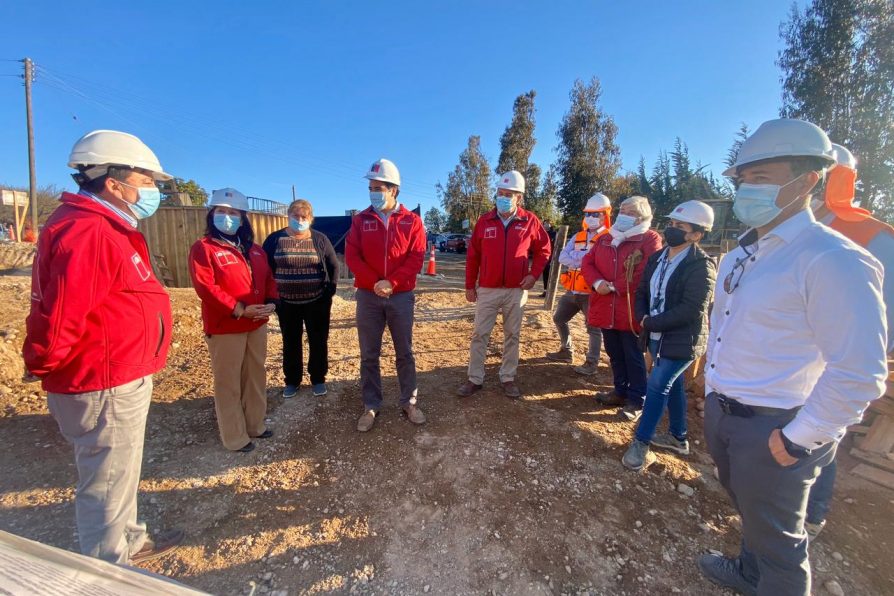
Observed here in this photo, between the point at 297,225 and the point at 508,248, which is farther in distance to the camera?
the point at 508,248

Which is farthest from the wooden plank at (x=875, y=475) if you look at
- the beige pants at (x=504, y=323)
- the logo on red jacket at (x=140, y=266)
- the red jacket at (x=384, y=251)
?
the logo on red jacket at (x=140, y=266)

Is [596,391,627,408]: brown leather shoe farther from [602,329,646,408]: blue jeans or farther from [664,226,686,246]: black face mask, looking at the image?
[664,226,686,246]: black face mask

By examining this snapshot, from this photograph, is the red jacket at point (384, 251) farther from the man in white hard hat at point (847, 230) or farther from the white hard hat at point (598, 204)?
the man in white hard hat at point (847, 230)

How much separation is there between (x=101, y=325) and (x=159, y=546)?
1.34m

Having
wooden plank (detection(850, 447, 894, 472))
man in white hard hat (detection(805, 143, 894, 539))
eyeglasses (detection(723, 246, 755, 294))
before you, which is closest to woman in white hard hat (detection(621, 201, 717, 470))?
man in white hard hat (detection(805, 143, 894, 539))

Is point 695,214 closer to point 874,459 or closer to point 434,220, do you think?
point 874,459

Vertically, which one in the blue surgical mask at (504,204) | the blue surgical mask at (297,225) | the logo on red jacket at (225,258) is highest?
the blue surgical mask at (504,204)

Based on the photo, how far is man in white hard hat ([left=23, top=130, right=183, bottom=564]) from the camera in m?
1.56

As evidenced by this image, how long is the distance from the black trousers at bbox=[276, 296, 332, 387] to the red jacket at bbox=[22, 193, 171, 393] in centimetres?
188

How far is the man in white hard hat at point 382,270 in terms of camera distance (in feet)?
11.0

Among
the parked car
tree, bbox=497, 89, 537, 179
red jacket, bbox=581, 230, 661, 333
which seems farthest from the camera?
the parked car

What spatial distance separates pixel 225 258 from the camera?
2.82 meters

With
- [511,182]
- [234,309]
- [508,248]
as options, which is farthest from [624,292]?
[234,309]

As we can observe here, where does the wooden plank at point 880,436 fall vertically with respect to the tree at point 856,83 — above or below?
below
